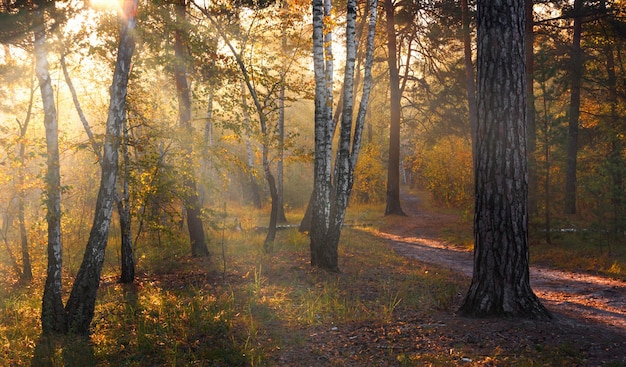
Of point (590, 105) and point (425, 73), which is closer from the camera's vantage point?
point (425, 73)

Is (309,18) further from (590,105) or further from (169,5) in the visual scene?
(590,105)

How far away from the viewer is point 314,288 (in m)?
8.91

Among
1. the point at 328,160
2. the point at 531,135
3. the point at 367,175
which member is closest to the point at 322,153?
the point at 328,160

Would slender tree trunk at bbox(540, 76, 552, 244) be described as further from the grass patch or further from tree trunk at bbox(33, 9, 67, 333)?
tree trunk at bbox(33, 9, 67, 333)

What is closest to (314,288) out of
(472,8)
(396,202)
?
(472,8)

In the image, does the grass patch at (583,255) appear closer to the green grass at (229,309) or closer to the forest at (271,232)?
the forest at (271,232)

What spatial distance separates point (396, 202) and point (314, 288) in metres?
16.4

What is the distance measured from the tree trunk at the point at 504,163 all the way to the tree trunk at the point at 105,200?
16.8 ft

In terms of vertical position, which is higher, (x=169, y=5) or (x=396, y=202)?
(x=169, y=5)

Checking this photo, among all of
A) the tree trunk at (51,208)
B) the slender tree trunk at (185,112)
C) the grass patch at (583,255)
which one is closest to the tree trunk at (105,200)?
the tree trunk at (51,208)

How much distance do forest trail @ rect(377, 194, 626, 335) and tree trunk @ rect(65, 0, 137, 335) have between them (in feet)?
21.6

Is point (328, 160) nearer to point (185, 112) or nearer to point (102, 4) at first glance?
point (185, 112)

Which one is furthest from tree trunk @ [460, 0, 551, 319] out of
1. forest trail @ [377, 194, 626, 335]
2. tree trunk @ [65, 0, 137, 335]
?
tree trunk @ [65, 0, 137, 335]

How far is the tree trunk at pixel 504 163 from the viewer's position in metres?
5.98
